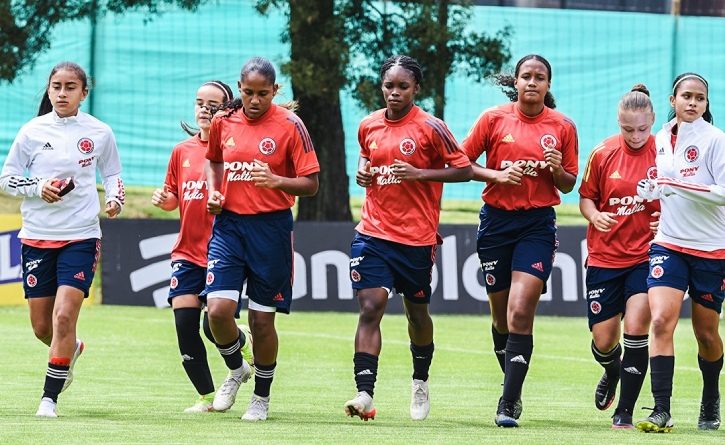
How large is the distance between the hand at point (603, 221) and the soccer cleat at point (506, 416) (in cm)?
123

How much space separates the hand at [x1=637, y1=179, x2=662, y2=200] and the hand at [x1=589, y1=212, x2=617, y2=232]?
0.24 meters

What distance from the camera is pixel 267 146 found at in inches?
367

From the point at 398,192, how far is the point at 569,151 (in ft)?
3.88

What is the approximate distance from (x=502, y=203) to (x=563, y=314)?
10869mm

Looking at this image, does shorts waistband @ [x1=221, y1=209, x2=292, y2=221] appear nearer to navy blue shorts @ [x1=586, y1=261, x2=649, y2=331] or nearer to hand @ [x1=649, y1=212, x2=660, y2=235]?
navy blue shorts @ [x1=586, y1=261, x2=649, y2=331]

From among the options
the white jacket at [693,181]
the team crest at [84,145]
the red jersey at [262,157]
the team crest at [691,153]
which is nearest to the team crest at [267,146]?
the red jersey at [262,157]

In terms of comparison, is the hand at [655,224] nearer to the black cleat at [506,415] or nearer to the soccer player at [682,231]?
the soccer player at [682,231]

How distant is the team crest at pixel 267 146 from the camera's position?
930cm

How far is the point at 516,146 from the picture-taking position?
31.9ft

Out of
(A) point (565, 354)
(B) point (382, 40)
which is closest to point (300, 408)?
(A) point (565, 354)

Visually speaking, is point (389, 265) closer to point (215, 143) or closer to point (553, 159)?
point (553, 159)

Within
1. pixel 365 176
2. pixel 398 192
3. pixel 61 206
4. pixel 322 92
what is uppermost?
pixel 365 176

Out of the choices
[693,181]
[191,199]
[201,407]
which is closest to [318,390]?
[201,407]

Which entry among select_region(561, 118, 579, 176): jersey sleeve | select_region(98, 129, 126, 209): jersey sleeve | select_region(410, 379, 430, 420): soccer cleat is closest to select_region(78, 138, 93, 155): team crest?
select_region(98, 129, 126, 209): jersey sleeve
